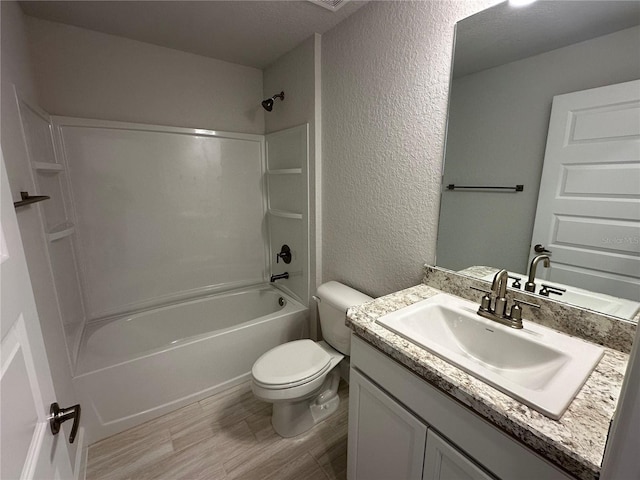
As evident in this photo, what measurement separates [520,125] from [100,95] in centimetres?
240

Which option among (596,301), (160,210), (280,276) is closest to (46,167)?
(160,210)

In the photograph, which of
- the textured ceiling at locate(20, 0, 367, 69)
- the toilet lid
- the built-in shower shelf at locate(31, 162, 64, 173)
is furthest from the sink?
the built-in shower shelf at locate(31, 162, 64, 173)

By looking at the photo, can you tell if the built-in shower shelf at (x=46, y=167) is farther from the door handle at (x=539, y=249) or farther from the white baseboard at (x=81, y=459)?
the door handle at (x=539, y=249)

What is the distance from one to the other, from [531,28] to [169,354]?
2292mm

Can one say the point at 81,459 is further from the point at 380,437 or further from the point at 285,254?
the point at 285,254

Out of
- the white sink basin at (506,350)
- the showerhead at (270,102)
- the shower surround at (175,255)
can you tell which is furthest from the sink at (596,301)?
the showerhead at (270,102)

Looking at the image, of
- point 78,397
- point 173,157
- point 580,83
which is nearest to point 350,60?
point 580,83

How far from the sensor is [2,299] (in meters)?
0.45

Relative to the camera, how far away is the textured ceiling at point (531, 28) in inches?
33.4

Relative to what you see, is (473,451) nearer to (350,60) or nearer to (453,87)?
(453,87)

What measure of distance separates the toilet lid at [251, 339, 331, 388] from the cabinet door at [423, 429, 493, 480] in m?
0.75

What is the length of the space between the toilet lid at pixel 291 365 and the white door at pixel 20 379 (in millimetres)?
911

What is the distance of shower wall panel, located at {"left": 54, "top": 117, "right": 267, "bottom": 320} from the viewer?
1926 millimetres

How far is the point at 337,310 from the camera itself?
65.9 inches
